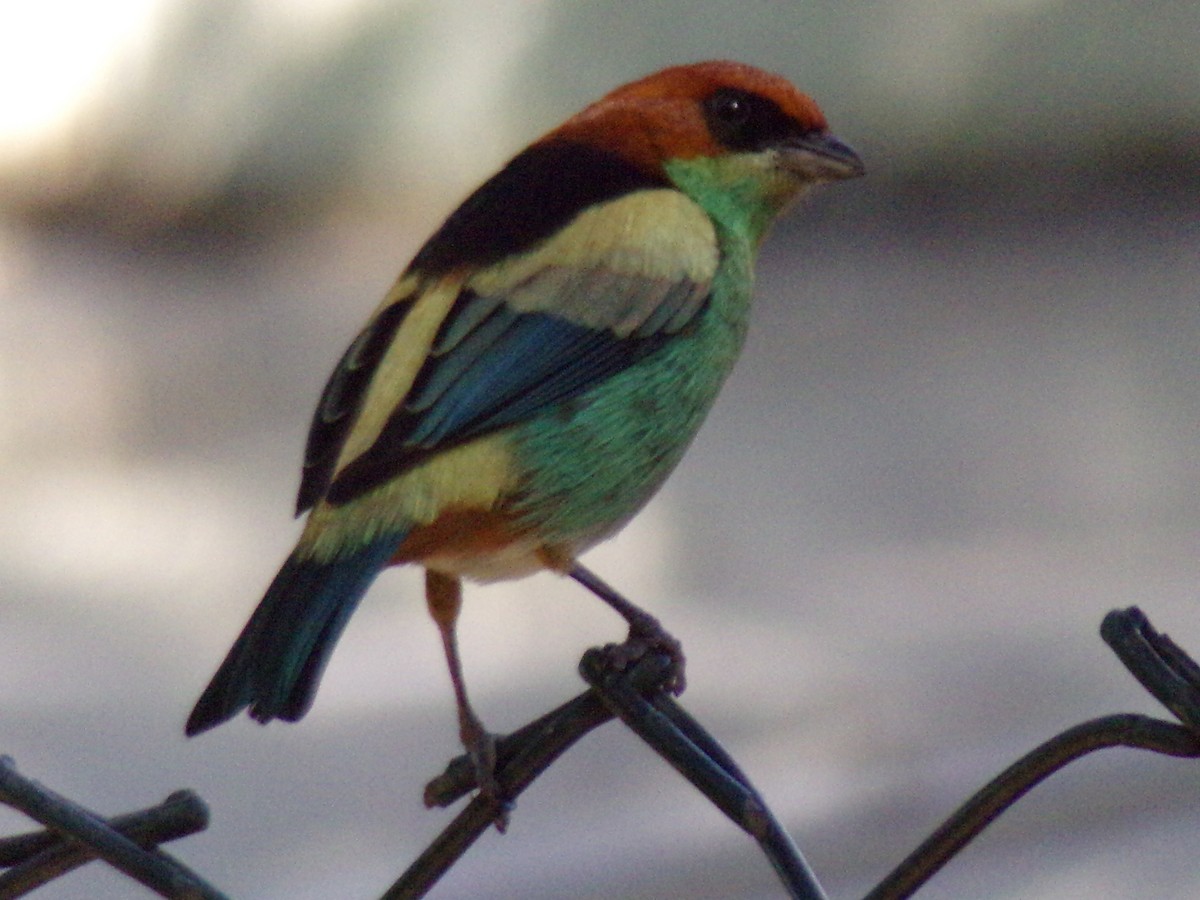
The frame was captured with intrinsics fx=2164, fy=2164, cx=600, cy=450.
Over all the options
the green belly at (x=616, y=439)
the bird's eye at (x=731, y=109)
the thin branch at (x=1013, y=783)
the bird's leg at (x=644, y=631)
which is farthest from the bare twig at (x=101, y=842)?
the bird's eye at (x=731, y=109)

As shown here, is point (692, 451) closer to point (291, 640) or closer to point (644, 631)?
point (644, 631)

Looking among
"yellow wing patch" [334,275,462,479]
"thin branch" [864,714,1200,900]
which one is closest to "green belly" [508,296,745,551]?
"yellow wing patch" [334,275,462,479]

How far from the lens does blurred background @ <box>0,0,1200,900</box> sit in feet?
14.7

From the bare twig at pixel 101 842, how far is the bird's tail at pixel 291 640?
375 mm

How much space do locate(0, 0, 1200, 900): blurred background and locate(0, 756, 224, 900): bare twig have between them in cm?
252

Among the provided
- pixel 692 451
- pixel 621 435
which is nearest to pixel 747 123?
pixel 621 435

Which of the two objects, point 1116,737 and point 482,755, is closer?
point 1116,737

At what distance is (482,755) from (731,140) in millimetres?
1095

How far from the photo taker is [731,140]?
324 cm

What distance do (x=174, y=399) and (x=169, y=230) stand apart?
0.83 m

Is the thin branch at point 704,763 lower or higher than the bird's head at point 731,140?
lower

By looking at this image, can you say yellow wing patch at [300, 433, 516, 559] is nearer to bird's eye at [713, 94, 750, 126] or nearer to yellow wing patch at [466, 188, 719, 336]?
yellow wing patch at [466, 188, 719, 336]

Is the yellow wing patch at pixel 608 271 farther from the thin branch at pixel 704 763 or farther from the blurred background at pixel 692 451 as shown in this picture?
the blurred background at pixel 692 451

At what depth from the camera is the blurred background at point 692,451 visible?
4.49 metres
